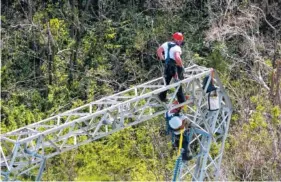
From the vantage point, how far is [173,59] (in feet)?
42.9

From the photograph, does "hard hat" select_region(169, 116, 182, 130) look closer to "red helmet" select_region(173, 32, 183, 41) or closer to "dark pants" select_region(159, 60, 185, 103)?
"dark pants" select_region(159, 60, 185, 103)

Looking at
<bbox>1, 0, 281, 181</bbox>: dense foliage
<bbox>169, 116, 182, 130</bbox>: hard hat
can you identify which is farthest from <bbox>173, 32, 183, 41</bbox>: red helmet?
<bbox>1, 0, 281, 181</bbox>: dense foliage

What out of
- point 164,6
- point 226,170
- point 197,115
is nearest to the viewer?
point 197,115

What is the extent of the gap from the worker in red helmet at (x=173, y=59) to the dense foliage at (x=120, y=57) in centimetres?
763

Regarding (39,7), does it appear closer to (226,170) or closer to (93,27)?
(93,27)

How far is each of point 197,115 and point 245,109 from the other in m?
8.05

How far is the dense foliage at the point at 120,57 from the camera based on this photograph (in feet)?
70.8

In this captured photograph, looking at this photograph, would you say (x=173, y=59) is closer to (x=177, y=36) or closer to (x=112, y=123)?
(x=177, y=36)

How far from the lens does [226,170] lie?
1966 centimetres

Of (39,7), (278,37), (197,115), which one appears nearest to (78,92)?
(39,7)

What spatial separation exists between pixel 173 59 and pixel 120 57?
1200cm

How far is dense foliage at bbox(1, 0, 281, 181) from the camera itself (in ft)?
70.8

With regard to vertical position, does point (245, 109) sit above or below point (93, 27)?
below

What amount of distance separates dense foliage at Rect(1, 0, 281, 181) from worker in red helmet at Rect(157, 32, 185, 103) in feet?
25.0
